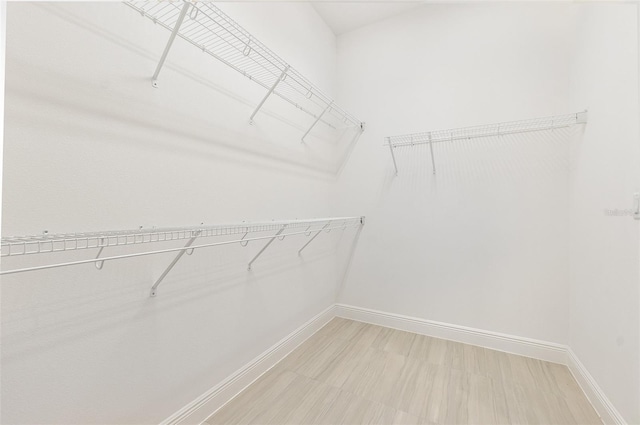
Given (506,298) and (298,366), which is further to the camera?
(506,298)

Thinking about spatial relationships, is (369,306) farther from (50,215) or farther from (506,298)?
(50,215)

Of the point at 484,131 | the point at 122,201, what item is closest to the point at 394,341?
the point at 484,131

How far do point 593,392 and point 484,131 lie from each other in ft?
5.45

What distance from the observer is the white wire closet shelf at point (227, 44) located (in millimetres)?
1000

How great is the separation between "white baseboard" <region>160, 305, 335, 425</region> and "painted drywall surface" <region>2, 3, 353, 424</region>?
4 cm

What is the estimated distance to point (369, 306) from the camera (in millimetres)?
2400

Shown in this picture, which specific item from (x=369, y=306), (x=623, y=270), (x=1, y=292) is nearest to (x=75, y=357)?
(x=1, y=292)

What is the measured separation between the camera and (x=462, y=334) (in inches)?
79.9

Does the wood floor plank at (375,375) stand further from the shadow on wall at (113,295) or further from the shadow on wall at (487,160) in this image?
the shadow on wall at (487,160)

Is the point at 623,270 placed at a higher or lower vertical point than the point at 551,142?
lower

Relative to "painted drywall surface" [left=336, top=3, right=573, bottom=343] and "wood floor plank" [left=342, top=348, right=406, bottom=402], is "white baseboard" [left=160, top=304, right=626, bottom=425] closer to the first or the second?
"painted drywall surface" [left=336, top=3, right=573, bottom=343]

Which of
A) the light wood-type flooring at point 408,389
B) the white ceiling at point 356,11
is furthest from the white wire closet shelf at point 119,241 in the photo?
the white ceiling at point 356,11

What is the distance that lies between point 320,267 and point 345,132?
50.3 inches

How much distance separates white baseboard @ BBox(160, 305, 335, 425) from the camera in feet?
4.00
